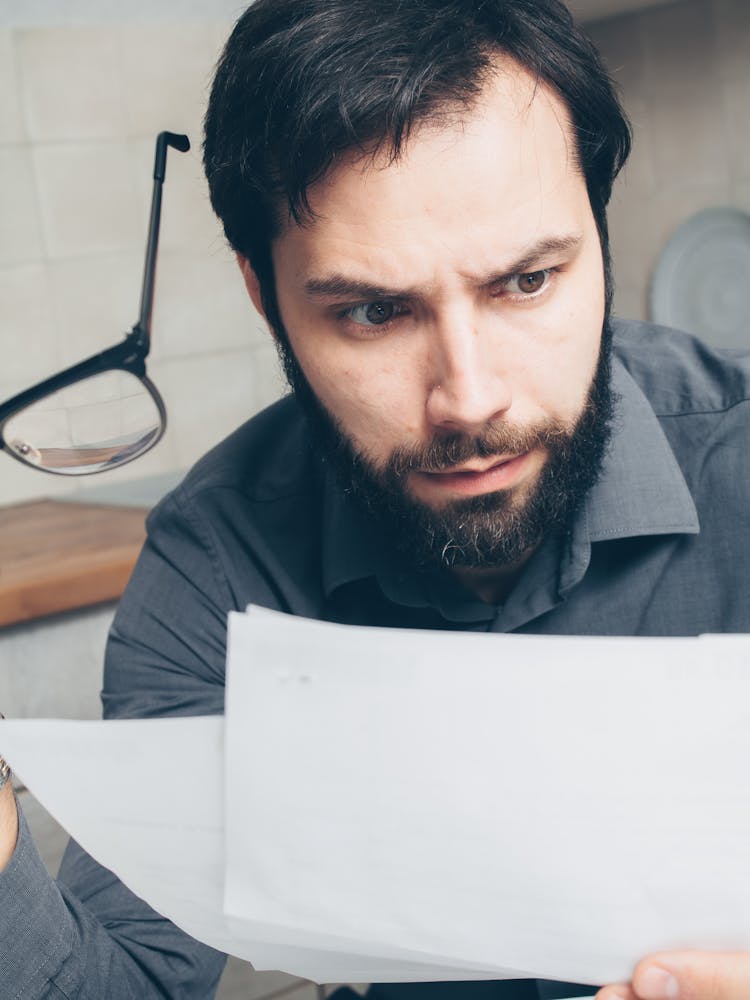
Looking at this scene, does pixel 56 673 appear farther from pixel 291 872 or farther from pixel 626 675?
pixel 626 675

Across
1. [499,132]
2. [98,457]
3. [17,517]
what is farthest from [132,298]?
[499,132]

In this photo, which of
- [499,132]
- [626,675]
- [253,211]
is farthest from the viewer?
[253,211]

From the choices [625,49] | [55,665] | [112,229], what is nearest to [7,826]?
[55,665]

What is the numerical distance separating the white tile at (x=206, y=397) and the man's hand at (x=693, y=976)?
1.65 metres

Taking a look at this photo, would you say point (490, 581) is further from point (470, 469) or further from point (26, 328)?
point (26, 328)

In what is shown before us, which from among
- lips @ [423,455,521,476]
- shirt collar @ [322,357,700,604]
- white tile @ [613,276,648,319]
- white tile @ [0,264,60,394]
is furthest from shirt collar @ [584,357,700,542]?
white tile @ [613,276,648,319]

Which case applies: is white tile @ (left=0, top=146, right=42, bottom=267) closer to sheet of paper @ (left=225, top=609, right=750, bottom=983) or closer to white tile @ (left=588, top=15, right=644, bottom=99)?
white tile @ (left=588, top=15, right=644, bottom=99)

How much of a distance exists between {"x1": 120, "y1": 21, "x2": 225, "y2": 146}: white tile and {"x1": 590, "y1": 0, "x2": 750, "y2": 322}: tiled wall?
0.75 meters

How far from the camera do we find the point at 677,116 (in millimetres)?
1973

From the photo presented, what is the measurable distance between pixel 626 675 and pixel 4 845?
1.18ft

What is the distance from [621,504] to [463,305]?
20 centimetres

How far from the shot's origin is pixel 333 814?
47 cm

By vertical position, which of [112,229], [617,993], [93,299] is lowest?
[617,993]

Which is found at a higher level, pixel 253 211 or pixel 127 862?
pixel 253 211
